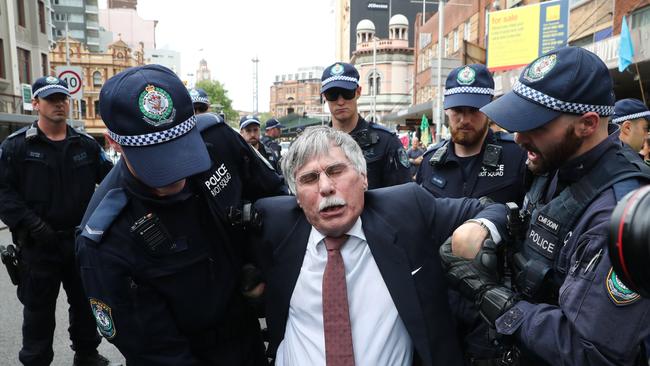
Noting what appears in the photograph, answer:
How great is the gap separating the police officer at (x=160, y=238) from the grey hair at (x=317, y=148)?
309 mm

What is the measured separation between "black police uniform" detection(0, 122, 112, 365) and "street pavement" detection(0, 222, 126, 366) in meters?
0.38

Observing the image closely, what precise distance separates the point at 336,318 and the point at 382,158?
2.32 metres

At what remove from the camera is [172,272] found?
6.43 ft

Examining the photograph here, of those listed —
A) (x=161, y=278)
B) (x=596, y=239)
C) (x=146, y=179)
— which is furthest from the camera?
(x=161, y=278)

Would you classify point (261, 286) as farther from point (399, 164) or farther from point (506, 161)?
point (399, 164)

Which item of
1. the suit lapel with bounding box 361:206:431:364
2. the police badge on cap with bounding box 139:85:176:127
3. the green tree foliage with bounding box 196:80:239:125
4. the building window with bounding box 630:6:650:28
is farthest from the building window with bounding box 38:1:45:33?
the green tree foliage with bounding box 196:80:239:125

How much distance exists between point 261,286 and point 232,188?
47 centimetres

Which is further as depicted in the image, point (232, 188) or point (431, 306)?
point (232, 188)

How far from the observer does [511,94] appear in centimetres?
205

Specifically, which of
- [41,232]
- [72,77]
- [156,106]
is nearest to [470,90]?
[156,106]

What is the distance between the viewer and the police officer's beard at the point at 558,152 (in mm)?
1857

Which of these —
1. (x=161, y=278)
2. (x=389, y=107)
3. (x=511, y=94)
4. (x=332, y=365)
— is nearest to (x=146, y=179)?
(x=161, y=278)

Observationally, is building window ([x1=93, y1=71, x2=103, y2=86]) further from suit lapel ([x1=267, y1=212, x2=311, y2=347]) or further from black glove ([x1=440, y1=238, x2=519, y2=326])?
black glove ([x1=440, y1=238, x2=519, y2=326])

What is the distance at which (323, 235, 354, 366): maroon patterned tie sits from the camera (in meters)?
2.01
